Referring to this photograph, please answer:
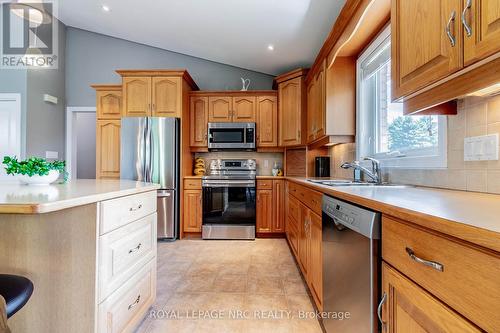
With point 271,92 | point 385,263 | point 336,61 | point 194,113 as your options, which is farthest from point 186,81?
point 385,263

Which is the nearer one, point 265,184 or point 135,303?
point 135,303

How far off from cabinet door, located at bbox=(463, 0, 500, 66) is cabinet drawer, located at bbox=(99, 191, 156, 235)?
1517mm

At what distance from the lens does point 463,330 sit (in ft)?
1.69

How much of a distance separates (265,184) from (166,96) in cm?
189

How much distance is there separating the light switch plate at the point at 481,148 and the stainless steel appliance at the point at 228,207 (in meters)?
2.63

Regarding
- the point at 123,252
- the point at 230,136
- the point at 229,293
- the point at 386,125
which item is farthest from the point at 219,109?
the point at 123,252

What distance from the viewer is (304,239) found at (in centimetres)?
209

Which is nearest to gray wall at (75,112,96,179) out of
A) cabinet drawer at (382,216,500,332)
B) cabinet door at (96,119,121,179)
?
cabinet door at (96,119,121,179)

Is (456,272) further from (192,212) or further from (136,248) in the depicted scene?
(192,212)

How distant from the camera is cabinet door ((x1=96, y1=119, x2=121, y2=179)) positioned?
3814 millimetres

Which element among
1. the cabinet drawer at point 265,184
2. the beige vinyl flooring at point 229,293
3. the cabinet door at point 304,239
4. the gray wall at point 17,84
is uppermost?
the gray wall at point 17,84

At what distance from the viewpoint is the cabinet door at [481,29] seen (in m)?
0.71

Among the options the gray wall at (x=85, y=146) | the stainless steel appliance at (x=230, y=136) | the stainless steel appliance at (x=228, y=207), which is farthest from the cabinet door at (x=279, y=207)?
the gray wall at (x=85, y=146)

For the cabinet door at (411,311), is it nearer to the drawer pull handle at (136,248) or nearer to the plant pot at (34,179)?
the drawer pull handle at (136,248)
